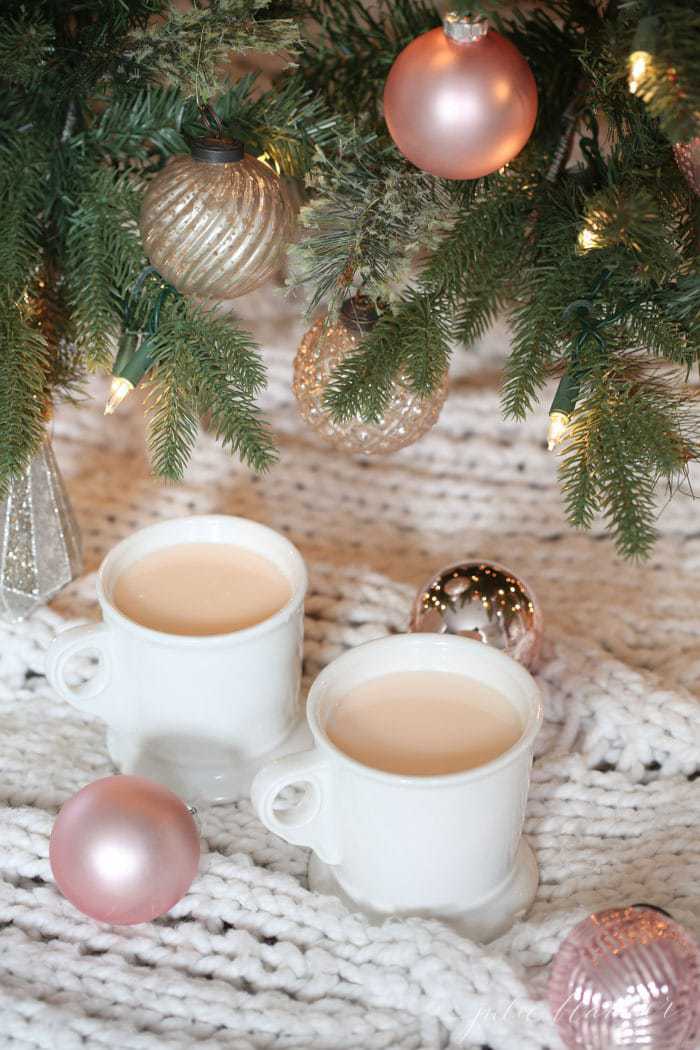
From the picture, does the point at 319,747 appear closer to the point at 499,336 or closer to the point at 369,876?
the point at 369,876

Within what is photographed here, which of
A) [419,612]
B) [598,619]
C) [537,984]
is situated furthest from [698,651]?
[537,984]

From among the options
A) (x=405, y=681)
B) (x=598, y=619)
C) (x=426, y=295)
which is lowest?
(x=598, y=619)

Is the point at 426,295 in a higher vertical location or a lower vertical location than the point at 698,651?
higher

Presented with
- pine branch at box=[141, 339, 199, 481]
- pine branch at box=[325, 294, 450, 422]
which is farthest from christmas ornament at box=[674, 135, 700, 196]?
pine branch at box=[141, 339, 199, 481]

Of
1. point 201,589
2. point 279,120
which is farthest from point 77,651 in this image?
point 279,120

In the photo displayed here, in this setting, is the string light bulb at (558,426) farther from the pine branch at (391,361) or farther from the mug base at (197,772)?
the mug base at (197,772)

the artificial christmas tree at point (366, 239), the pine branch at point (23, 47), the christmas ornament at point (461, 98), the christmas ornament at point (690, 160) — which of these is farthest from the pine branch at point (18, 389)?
the christmas ornament at point (690, 160)
